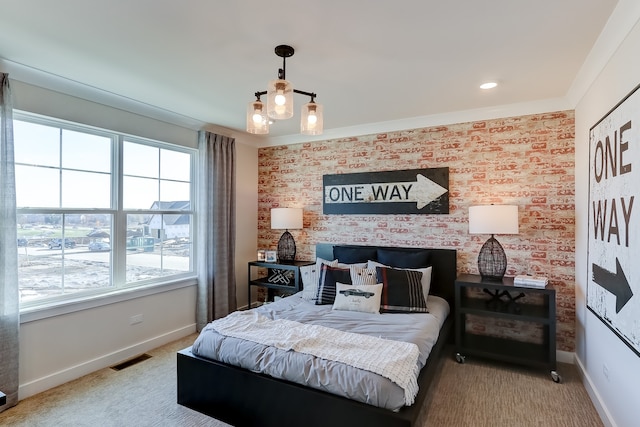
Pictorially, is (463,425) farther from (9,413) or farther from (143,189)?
(143,189)

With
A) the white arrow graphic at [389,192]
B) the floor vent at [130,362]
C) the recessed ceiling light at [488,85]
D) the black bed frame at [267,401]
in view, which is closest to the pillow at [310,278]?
the white arrow graphic at [389,192]

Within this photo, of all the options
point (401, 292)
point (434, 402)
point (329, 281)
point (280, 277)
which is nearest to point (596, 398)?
point (434, 402)

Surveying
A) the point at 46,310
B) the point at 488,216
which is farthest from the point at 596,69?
the point at 46,310

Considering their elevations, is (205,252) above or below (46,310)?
above

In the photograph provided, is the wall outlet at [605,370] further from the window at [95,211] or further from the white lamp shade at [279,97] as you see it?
the window at [95,211]

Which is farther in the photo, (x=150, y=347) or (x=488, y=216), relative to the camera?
(x=150, y=347)

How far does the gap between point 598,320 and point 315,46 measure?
2847mm

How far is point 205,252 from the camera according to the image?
4.11m

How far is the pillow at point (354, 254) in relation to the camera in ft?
13.3

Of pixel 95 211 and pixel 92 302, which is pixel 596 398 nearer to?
pixel 92 302

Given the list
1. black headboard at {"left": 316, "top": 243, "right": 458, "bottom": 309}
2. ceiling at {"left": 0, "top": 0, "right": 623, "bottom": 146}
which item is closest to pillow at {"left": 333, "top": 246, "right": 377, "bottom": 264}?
black headboard at {"left": 316, "top": 243, "right": 458, "bottom": 309}

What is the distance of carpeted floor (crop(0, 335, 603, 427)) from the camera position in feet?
7.66

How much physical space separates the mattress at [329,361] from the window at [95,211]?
1475 millimetres

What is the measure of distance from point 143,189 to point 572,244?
444 cm
